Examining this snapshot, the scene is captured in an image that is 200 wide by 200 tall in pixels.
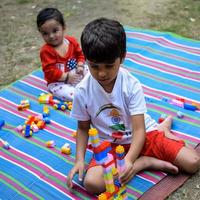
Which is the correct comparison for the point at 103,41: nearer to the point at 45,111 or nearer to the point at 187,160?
the point at 187,160

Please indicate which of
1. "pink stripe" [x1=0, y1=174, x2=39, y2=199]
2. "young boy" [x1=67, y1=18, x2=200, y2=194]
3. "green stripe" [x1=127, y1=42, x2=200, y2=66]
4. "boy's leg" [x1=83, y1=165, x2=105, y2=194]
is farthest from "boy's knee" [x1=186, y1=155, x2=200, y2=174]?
"green stripe" [x1=127, y1=42, x2=200, y2=66]

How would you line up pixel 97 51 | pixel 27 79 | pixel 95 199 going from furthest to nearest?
pixel 27 79
pixel 95 199
pixel 97 51

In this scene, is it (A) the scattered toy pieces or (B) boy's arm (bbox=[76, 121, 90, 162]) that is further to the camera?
(A) the scattered toy pieces

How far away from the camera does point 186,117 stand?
8.37ft

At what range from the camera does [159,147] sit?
215 cm

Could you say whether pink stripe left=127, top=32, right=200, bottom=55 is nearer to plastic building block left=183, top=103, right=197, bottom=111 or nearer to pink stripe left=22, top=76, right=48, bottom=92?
plastic building block left=183, top=103, right=197, bottom=111

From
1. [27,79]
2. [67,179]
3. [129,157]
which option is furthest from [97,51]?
[27,79]

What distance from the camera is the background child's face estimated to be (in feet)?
9.09

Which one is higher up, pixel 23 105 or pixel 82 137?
pixel 82 137

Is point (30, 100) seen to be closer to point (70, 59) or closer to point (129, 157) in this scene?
point (70, 59)

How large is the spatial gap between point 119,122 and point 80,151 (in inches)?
10.1

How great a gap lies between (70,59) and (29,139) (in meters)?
0.72

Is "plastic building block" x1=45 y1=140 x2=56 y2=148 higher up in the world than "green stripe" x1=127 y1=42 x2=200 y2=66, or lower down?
lower down

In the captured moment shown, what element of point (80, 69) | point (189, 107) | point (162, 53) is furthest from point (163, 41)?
point (189, 107)
